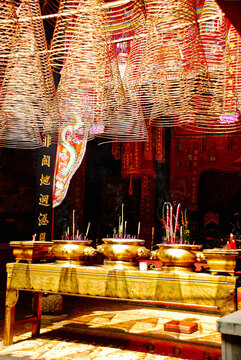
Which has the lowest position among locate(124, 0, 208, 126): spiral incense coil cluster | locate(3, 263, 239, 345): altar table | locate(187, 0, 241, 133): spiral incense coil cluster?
locate(3, 263, 239, 345): altar table

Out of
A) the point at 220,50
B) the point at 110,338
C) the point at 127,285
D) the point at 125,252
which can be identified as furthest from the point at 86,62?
the point at 110,338

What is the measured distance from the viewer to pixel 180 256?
8.96ft

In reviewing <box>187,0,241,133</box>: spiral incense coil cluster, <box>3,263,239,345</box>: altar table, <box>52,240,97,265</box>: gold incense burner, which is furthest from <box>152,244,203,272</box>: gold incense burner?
<box>187,0,241,133</box>: spiral incense coil cluster

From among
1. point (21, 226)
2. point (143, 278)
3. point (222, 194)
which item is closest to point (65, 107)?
point (143, 278)

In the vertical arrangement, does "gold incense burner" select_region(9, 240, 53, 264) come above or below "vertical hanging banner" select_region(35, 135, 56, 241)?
below

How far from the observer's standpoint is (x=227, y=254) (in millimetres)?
2508

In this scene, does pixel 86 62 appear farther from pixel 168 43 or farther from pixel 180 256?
pixel 180 256

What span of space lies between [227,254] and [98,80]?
1.35 m

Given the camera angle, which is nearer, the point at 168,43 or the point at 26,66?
the point at 168,43

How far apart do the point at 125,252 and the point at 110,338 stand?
A: 3.57ft

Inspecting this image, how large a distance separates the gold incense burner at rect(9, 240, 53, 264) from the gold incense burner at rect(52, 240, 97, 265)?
21cm

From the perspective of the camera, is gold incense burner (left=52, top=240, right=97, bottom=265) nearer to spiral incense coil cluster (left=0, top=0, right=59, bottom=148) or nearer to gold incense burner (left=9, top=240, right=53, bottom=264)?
gold incense burner (left=9, top=240, right=53, bottom=264)

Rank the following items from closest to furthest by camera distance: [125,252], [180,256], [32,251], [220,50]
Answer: [220,50]
[180,256]
[125,252]
[32,251]

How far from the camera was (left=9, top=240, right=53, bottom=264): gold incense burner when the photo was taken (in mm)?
3352
